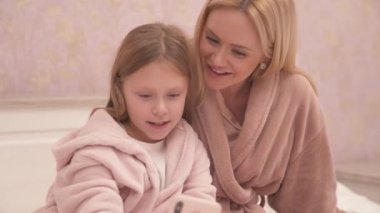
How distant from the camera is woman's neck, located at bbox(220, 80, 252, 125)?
52.9 inches

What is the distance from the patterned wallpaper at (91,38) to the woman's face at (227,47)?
72 centimetres

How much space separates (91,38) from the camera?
1.84 m

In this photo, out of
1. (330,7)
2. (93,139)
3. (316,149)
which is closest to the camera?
(93,139)

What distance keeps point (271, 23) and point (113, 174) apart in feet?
1.53

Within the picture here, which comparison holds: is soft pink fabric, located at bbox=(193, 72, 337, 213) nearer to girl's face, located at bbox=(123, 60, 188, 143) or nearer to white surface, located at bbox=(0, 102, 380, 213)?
girl's face, located at bbox=(123, 60, 188, 143)

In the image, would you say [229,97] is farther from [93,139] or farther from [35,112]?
[35,112]

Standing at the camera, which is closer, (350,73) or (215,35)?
(215,35)

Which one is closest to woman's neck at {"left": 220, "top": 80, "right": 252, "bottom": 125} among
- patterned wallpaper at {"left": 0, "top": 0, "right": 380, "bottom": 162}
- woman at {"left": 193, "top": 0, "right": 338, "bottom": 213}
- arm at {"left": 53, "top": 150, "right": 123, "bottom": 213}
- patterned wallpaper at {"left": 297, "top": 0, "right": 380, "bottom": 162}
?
woman at {"left": 193, "top": 0, "right": 338, "bottom": 213}

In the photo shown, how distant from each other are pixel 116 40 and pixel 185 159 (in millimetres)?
871

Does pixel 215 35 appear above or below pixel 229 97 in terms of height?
above

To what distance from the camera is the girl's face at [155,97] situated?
41.1 inches

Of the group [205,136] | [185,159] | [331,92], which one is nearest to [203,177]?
[185,159]

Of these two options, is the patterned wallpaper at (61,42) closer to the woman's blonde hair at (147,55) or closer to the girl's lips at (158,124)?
the woman's blonde hair at (147,55)

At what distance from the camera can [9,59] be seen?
5.67 feet
